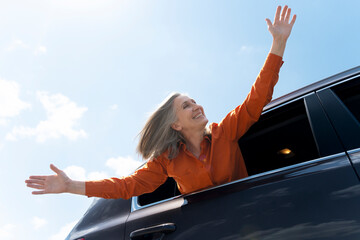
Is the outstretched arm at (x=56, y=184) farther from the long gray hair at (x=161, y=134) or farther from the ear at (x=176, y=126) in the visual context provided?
the ear at (x=176, y=126)

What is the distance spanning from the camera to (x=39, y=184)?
2.02 metres

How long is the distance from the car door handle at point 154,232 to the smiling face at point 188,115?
29.7 inches

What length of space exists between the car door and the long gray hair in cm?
46

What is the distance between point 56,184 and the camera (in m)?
2.04

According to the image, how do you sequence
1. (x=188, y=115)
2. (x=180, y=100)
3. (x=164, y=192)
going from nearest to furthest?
(x=188, y=115) < (x=180, y=100) < (x=164, y=192)

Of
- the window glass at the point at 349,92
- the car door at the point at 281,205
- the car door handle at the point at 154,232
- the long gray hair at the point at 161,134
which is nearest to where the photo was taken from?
the car door at the point at 281,205

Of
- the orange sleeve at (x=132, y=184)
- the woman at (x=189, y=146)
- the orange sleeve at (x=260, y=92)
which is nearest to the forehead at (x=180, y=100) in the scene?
the woman at (x=189, y=146)

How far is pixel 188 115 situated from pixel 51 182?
105cm

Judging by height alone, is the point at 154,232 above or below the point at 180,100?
below

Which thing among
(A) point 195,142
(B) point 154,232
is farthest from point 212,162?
(B) point 154,232

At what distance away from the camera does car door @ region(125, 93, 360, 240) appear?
47.5 inches

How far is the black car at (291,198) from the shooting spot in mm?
1217

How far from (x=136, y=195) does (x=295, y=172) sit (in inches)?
46.9

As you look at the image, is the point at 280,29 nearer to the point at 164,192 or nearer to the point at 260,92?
the point at 260,92
